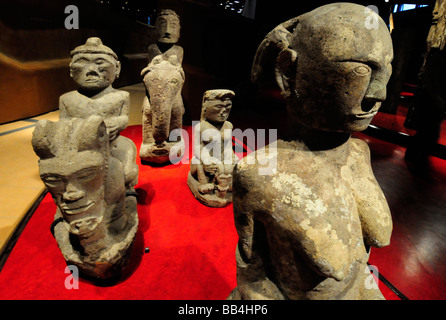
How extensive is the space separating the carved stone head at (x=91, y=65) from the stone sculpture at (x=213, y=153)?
0.95 meters

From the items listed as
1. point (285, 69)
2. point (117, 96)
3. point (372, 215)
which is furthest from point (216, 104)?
point (372, 215)

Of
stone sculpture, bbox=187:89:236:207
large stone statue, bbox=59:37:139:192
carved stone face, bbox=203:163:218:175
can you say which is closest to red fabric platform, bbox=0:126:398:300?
stone sculpture, bbox=187:89:236:207

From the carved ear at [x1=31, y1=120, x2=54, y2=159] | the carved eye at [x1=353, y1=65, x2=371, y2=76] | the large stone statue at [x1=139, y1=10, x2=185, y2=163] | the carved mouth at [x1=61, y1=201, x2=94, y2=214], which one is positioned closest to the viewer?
the carved eye at [x1=353, y1=65, x2=371, y2=76]

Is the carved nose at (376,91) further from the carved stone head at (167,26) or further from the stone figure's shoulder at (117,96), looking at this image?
the carved stone head at (167,26)

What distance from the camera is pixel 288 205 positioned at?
104cm

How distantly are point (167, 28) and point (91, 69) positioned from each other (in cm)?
206

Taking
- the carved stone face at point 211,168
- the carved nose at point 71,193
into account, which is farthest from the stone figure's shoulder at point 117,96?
the carved stone face at point 211,168

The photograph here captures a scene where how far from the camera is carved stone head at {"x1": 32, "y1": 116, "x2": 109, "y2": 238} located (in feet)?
4.62

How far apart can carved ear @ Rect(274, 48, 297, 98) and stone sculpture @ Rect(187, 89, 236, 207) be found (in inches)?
62.8

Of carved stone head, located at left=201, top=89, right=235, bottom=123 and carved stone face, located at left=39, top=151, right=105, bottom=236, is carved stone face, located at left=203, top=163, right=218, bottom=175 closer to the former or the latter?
carved stone head, located at left=201, top=89, right=235, bottom=123

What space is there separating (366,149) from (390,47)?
51 cm

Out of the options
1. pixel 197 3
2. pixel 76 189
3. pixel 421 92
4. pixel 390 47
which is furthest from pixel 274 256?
pixel 197 3

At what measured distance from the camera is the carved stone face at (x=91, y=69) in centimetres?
198
